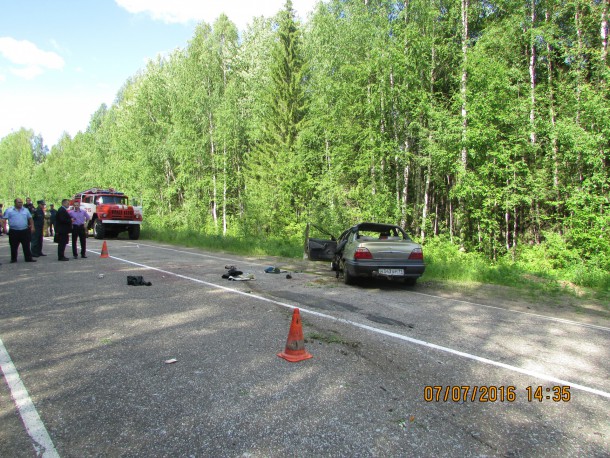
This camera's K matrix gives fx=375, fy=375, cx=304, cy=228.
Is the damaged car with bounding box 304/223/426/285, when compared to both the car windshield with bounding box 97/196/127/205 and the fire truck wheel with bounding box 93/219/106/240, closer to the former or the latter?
the fire truck wheel with bounding box 93/219/106/240

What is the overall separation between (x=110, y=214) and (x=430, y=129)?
1820cm

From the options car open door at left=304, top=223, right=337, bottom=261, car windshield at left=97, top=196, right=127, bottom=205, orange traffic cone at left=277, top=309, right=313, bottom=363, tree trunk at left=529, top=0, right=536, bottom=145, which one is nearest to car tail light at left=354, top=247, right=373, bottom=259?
car open door at left=304, top=223, right=337, bottom=261

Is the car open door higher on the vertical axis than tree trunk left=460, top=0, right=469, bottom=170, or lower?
lower

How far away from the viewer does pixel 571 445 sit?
2.53 meters

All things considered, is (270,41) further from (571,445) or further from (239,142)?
(571,445)

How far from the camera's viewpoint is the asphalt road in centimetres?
253

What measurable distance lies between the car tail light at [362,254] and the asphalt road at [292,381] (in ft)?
5.93

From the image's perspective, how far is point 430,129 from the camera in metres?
17.3

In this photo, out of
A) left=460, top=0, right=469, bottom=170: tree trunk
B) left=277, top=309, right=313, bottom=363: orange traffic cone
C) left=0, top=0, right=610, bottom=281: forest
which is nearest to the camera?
left=277, top=309, right=313, bottom=363: orange traffic cone

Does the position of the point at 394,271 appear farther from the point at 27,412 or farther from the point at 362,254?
the point at 27,412

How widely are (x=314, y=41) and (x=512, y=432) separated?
25.8 meters

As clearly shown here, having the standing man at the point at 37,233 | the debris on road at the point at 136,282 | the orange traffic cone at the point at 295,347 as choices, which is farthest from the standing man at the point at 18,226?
the orange traffic cone at the point at 295,347

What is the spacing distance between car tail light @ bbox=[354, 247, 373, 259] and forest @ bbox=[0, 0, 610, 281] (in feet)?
19.9

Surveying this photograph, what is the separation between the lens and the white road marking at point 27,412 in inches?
95.0
